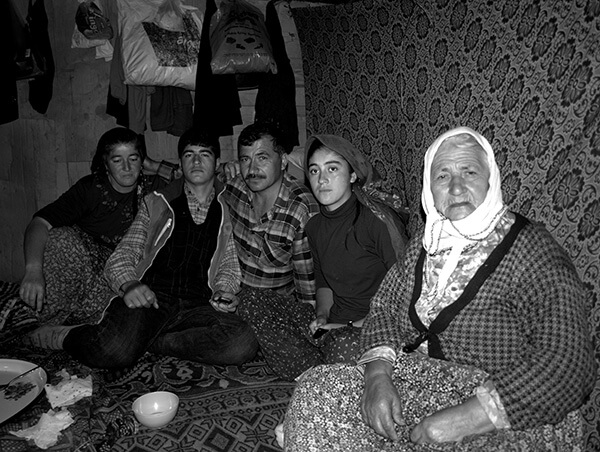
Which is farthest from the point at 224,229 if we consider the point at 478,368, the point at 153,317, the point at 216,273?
the point at 478,368

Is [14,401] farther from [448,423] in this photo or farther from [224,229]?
[448,423]

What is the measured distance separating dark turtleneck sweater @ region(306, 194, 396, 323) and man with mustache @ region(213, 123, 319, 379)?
23 cm

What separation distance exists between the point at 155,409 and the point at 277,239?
100cm

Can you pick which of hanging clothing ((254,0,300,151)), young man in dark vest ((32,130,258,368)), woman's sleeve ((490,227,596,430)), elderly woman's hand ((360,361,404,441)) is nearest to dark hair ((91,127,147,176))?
young man in dark vest ((32,130,258,368))

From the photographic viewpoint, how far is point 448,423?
1.25m

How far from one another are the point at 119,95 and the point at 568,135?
117 inches

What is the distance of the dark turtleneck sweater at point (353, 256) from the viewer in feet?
7.13

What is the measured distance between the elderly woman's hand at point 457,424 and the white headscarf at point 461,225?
34 centimetres

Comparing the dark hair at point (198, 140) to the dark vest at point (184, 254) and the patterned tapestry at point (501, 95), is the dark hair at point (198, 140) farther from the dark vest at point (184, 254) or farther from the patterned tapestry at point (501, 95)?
the patterned tapestry at point (501, 95)

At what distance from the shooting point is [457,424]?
4.10ft

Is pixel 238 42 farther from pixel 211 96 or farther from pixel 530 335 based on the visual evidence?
pixel 530 335

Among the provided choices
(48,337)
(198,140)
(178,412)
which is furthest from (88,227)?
(178,412)

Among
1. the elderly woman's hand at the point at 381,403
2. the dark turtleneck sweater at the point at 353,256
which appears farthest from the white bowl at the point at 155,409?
the elderly woman's hand at the point at 381,403

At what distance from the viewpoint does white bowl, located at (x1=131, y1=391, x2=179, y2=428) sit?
191 cm
